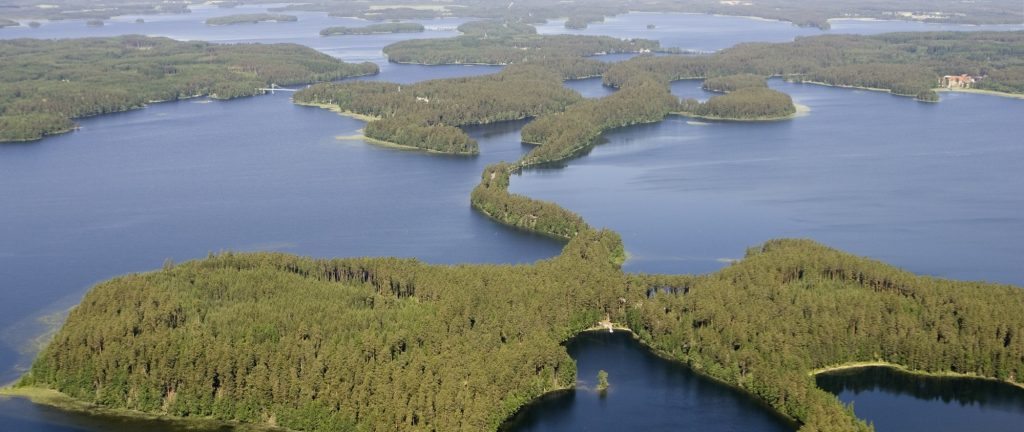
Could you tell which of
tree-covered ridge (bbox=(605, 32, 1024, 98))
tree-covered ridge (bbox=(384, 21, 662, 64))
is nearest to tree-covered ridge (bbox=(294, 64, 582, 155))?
tree-covered ridge (bbox=(605, 32, 1024, 98))

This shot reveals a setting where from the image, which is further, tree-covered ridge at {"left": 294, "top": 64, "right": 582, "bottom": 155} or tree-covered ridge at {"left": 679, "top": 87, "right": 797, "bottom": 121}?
tree-covered ridge at {"left": 679, "top": 87, "right": 797, "bottom": 121}

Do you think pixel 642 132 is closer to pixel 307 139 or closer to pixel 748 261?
pixel 307 139

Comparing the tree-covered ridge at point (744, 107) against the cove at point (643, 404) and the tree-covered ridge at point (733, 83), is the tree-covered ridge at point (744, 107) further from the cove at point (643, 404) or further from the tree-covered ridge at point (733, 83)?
the cove at point (643, 404)

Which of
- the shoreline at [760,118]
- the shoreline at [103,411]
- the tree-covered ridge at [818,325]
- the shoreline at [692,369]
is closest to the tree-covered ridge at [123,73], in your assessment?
the shoreline at [760,118]

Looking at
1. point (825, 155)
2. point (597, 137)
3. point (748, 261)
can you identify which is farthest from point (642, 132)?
point (748, 261)

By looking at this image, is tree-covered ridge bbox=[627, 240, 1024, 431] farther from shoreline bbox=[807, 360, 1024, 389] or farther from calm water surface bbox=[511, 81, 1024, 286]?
calm water surface bbox=[511, 81, 1024, 286]

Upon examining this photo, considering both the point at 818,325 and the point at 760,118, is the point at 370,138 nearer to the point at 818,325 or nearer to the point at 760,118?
the point at 760,118
